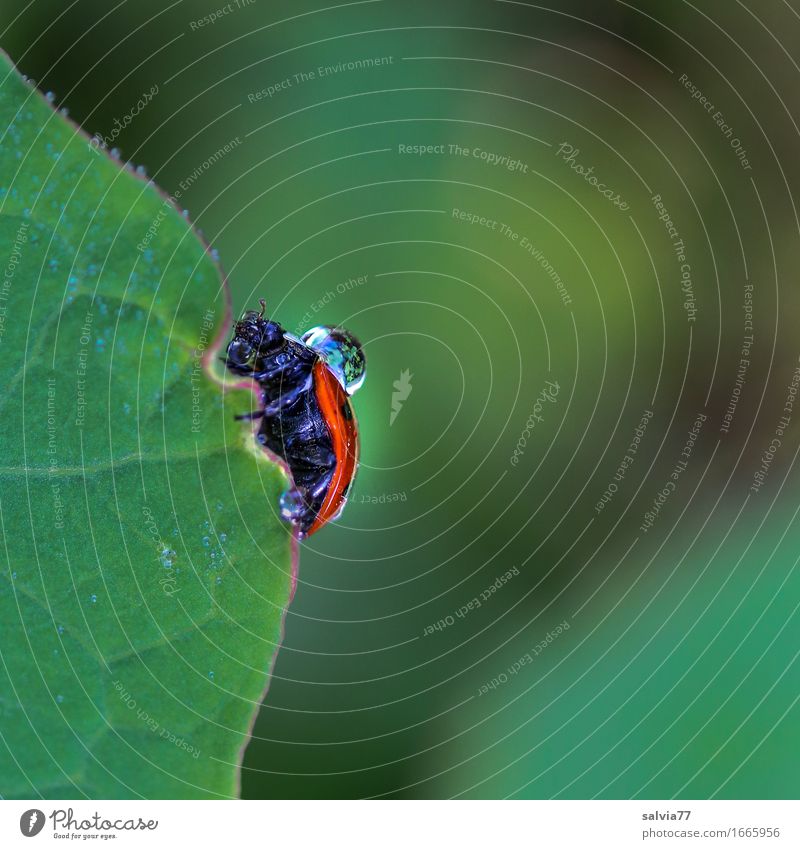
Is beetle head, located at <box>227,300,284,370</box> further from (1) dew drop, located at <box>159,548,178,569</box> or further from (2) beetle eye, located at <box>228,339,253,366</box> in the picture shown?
(1) dew drop, located at <box>159,548,178,569</box>

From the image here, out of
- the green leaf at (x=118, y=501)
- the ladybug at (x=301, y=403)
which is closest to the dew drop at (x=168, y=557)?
the green leaf at (x=118, y=501)

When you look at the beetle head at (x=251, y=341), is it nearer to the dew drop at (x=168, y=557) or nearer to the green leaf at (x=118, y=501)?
the green leaf at (x=118, y=501)

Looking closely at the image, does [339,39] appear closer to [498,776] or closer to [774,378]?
[774,378]

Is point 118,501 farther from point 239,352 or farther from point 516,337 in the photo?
point 516,337

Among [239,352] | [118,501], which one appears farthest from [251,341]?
[118,501]

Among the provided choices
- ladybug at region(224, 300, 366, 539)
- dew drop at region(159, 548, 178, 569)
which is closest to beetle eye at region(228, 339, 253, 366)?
ladybug at region(224, 300, 366, 539)

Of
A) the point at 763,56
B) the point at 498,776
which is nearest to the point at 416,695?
the point at 498,776
